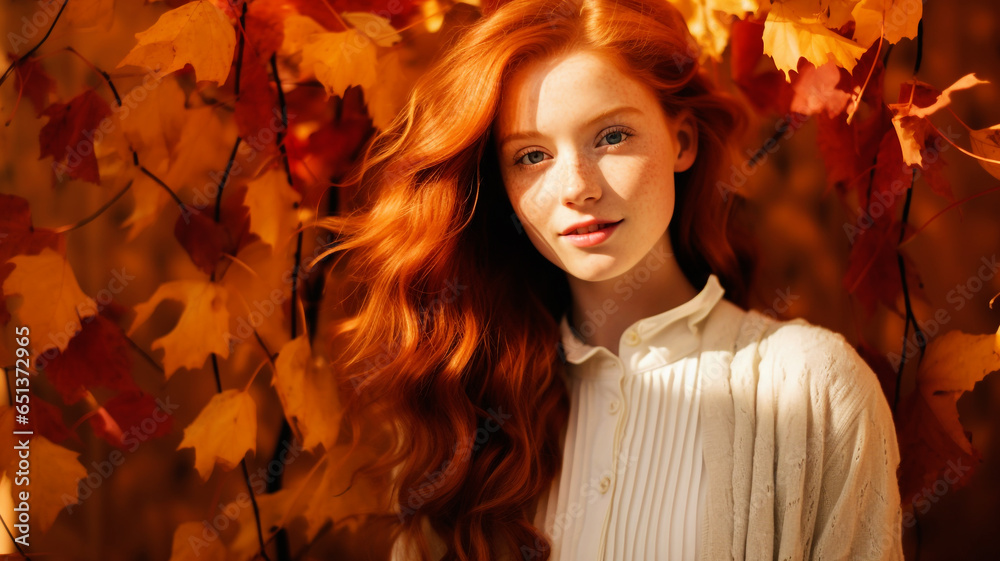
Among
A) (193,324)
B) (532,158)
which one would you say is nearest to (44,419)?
(193,324)

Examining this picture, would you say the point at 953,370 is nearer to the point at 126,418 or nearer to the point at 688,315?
the point at 688,315

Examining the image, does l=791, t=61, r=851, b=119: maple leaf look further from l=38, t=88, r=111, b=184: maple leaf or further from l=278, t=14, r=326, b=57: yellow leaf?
l=38, t=88, r=111, b=184: maple leaf

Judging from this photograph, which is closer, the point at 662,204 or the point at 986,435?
the point at 662,204

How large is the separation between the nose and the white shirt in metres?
0.22

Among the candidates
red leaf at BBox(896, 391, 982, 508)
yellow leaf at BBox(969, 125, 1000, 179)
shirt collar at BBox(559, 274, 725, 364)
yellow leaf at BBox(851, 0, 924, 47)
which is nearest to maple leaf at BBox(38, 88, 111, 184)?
shirt collar at BBox(559, 274, 725, 364)

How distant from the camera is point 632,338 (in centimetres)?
116

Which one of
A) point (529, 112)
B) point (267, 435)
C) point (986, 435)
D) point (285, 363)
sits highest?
point (529, 112)

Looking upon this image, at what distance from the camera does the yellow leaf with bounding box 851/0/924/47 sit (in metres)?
0.93

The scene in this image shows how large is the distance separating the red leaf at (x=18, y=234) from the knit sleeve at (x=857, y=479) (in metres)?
1.04

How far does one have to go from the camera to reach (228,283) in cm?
125

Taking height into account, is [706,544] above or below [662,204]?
below

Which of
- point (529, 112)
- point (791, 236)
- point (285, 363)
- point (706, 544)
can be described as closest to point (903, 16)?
point (529, 112)

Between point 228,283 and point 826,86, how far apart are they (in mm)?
939

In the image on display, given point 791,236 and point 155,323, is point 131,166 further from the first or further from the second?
point 791,236
